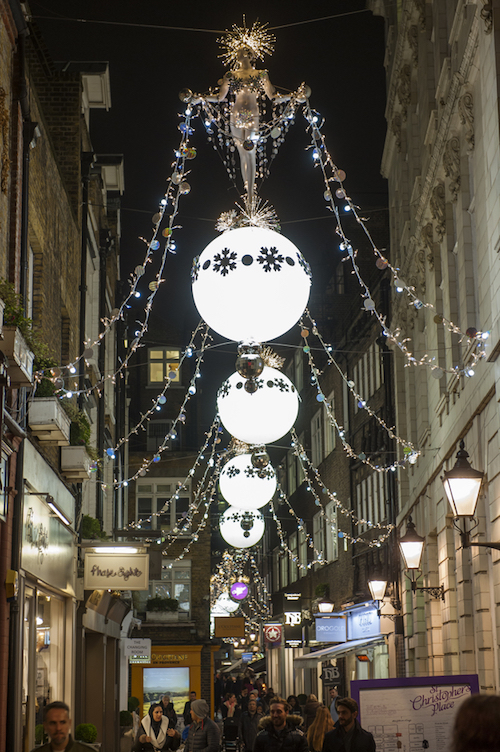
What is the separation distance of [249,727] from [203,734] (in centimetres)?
548

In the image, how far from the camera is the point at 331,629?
27.0 meters

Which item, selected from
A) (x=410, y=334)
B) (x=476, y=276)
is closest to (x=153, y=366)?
(x=410, y=334)

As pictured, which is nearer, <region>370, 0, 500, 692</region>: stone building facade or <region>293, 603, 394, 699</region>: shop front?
<region>370, 0, 500, 692</region>: stone building facade

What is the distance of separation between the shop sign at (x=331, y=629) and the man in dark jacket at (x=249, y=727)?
7.70 m

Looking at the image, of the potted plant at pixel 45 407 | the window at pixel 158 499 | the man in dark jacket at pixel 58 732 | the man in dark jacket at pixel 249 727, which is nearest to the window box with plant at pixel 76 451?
the potted plant at pixel 45 407

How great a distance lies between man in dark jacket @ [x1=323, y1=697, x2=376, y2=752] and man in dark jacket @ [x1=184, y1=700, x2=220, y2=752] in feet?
14.6

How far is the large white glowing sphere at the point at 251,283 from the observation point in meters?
7.69

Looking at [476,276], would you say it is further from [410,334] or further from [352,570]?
[352,570]

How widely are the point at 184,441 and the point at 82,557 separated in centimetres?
2436

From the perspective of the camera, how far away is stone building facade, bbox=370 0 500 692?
1094 cm

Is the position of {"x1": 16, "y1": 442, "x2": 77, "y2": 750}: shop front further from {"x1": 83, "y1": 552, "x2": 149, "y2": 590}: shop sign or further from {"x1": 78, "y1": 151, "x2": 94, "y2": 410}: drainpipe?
{"x1": 78, "y1": 151, "x2": 94, "y2": 410}: drainpipe

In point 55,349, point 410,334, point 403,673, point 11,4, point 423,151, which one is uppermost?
point 423,151

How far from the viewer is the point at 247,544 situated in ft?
62.2

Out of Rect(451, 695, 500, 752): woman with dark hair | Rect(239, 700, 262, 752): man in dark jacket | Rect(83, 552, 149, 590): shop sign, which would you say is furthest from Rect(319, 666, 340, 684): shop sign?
Rect(451, 695, 500, 752): woman with dark hair
